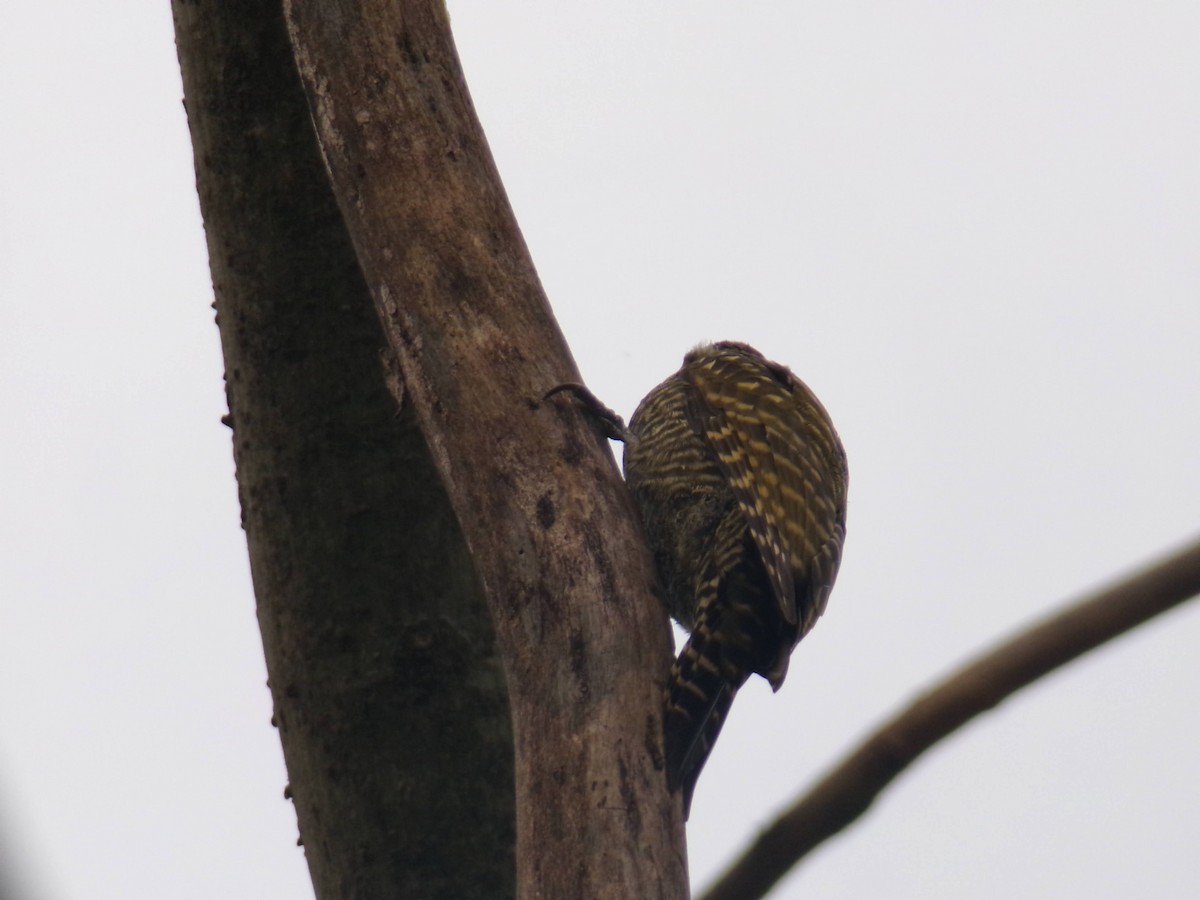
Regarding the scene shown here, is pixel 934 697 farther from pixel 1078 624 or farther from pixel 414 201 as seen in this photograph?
pixel 414 201

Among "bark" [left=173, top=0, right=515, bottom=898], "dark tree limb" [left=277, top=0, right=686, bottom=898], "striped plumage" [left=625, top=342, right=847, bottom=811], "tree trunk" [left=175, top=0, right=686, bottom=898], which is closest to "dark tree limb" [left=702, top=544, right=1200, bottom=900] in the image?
"dark tree limb" [left=277, top=0, right=686, bottom=898]

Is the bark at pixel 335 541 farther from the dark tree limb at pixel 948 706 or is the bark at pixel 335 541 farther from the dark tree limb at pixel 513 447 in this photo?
the dark tree limb at pixel 948 706

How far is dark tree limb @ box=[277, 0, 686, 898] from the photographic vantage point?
7.39 feet

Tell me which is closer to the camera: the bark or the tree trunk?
the tree trunk

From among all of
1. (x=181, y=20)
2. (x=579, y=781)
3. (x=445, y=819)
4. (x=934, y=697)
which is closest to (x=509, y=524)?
(x=579, y=781)

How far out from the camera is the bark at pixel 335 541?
10.2 feet

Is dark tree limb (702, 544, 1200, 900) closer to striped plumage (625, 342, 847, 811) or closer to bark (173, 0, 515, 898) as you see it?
striped plumage (625, 342, 847, 811)

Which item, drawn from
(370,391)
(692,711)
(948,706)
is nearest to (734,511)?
(370,391)

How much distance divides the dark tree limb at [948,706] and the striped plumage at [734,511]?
3.15ft

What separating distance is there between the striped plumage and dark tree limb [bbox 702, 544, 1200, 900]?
0.96 m

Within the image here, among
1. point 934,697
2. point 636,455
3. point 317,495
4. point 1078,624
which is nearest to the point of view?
point 1078,624

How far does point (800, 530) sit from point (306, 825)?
4.47 feet

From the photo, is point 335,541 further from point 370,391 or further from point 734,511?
point 734,511

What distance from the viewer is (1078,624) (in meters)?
1.30
